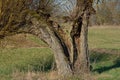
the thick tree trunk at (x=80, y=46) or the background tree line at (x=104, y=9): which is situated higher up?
the background tree line at (x=104, y=9)

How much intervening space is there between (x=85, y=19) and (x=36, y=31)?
6.13 ft

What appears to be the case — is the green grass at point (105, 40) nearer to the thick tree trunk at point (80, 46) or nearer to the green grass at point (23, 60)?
the green grass at point (23, 60)

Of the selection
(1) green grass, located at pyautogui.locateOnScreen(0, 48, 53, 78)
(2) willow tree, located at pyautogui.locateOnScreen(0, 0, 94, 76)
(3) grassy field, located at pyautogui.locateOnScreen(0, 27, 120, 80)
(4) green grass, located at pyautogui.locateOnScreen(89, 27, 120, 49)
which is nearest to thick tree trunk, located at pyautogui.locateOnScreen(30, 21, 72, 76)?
(2) willow tree, located at pyautogui.locateOnScreen(0, 0, 94, 76)

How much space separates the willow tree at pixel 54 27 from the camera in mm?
13391

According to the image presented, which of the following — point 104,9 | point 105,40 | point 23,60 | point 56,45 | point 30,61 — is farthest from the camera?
point 105,40

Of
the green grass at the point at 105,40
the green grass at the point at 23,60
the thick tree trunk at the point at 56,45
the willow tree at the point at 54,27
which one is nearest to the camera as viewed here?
the willow tree at the point at 54,27

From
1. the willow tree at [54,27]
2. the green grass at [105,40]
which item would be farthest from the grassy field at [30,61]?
the green grass at [105,40]

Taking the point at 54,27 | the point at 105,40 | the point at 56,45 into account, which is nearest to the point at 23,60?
the point at 56,45

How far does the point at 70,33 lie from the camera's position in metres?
15.8

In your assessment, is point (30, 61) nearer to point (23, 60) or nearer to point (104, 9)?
point (23, 60)

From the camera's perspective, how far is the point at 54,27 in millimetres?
15266

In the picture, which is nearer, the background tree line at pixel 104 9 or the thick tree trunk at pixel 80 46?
the background tree line at pixel 104 9

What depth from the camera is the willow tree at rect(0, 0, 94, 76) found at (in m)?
13.4

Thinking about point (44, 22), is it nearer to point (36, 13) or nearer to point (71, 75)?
point (36, 13)
